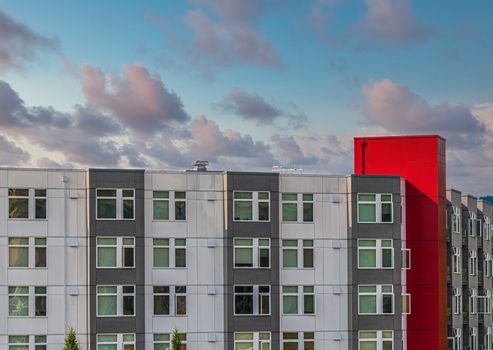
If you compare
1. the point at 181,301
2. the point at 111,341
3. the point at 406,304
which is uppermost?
the point at 181,301

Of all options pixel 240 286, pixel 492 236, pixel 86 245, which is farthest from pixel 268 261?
pixel 492 236

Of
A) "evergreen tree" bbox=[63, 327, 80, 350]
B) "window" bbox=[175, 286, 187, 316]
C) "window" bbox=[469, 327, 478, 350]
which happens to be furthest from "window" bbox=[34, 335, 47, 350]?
"window" bbox=[469, 327, 478, 350]

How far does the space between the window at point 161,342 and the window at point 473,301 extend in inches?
961

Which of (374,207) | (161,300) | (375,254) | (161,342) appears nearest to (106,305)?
(161,300)

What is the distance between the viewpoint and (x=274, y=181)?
61156mm

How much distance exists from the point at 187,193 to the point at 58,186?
7.47 meters

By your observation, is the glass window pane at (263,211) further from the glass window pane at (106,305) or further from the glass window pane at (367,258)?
Answer: the glass window pane at (106,305)

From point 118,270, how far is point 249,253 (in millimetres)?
7756

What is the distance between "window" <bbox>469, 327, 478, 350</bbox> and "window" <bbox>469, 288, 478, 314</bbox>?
4.19 feet

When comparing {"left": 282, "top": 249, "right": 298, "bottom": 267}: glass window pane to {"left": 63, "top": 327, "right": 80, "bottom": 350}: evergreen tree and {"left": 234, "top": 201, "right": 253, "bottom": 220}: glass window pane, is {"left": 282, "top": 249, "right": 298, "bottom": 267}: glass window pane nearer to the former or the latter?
{"left": 234, "top": 201, "right": 253, "bottom": 220}: glass window pane

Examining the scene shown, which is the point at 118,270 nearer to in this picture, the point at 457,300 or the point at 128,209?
Answer: the point at 128,209

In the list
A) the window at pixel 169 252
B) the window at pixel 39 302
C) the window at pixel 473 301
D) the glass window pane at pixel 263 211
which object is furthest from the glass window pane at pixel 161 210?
the window at pixel 473 301

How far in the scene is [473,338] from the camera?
7344 cm

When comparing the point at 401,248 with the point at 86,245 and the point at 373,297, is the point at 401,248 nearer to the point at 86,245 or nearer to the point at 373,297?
the point at 373,297
